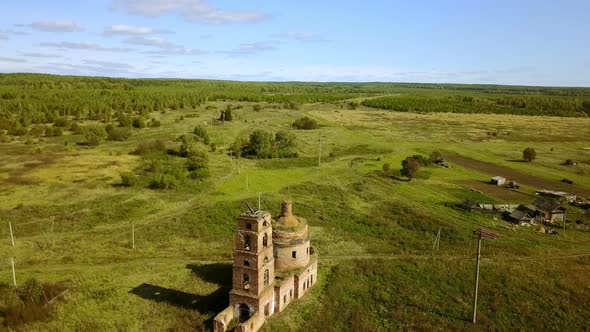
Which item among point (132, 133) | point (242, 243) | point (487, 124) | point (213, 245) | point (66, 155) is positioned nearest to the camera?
point (242, 243)

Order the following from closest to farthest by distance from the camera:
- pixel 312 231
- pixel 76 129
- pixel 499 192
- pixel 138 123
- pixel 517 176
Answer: pixel 312 231
pixel 499 192
pixel 517 176
pixel 76 129
pixel 138 123

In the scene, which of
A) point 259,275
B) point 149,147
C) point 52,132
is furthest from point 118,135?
point 259,275

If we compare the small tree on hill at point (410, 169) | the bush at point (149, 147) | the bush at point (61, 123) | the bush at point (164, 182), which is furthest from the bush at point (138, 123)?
the small tree on hill at point (410, 169)

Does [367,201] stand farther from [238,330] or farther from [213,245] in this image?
[238,330]

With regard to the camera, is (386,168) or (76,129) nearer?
(386,168)

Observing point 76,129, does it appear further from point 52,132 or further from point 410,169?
point 410,169

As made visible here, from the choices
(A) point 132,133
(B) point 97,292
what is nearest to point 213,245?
(B) point 97,292

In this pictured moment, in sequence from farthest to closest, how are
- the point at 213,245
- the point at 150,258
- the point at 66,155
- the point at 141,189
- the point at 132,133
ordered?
the point at 132,133, the point at 66,155, the point at 141,189, the point at 213,245, the point at 150,258

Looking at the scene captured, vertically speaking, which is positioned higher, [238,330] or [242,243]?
[242,243]
